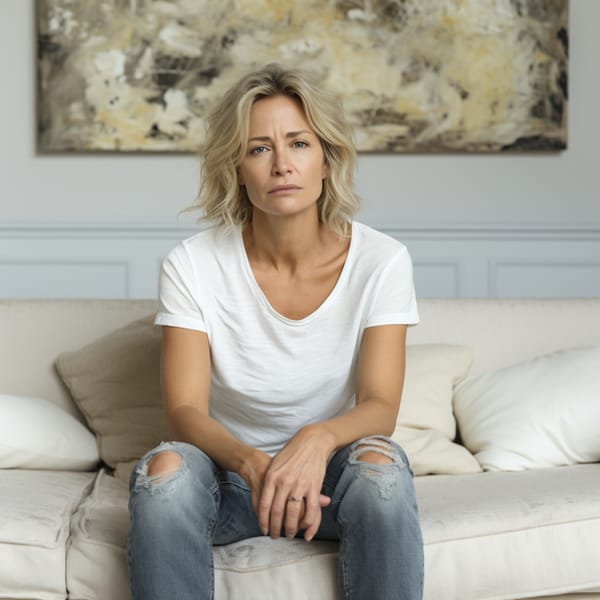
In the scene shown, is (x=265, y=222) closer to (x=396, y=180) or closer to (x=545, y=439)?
(x=545, y=439)

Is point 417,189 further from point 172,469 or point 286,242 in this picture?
point 172,469

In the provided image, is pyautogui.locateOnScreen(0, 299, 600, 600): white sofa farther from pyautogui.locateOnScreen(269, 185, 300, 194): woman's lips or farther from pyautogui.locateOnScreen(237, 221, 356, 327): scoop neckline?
pyautogui.locateOnScreen(269, 185, 300, 194): woman's lips

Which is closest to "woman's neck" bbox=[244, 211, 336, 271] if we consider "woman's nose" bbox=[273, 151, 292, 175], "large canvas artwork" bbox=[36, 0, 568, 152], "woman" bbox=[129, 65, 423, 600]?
"woman" bbox=[129, 65, 423, 600]

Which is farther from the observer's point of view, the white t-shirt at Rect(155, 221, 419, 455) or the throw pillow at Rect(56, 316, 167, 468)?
the throw pillow at Rect(56, 316, 167, 468)

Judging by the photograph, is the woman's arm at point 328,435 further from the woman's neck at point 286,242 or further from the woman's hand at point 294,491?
the woman's neck at point 286,242

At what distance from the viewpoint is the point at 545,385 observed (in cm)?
243

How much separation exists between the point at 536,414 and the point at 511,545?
57cm

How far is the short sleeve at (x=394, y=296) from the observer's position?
196cm

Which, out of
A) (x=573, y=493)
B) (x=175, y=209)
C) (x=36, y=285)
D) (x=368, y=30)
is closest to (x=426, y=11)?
(x=368, y=30)

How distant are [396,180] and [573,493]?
2297 mm

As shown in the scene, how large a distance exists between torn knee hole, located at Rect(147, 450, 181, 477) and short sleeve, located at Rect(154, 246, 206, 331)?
315mm

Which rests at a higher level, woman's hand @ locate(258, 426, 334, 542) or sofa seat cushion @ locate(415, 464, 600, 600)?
woman's hand @ locate(258, 426, 334, 542)

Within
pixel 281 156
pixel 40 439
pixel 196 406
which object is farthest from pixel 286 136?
pixel 40 439

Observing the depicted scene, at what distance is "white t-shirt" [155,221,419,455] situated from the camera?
1971 mm
